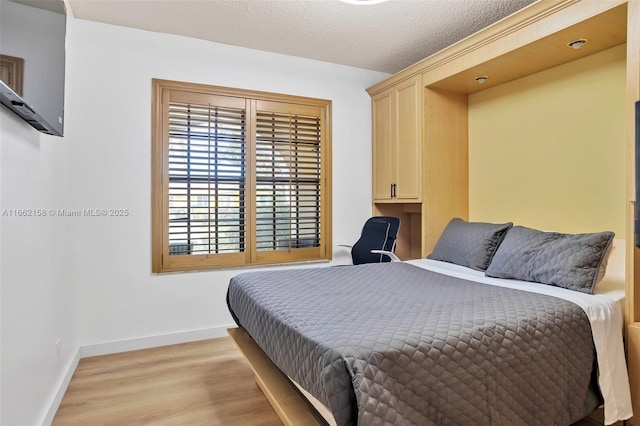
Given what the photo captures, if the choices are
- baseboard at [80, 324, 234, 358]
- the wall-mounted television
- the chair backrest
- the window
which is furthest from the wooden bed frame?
the wall-mounted television

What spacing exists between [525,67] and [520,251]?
4.97 ft

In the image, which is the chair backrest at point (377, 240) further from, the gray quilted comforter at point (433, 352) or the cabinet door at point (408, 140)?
the gray quilted comforter at point (433, 352)

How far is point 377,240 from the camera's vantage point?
3520mm

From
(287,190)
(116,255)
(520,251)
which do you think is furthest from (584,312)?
(116,255)

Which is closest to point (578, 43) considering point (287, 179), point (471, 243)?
point (471, 243)

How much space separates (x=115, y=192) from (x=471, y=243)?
2.90 metres

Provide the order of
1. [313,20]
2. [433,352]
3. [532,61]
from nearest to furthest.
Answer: [433,352]
[532,61]
[313,20]

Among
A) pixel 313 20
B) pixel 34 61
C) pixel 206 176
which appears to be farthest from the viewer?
pixel 206 176

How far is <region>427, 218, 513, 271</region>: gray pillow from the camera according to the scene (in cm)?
274

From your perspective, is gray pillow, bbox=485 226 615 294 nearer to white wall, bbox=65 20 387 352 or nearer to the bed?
the bed

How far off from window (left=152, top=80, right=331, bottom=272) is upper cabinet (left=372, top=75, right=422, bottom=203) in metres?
0.57

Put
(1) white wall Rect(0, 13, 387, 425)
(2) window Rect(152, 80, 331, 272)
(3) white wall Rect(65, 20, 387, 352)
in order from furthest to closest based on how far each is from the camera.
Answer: (2) window Rect(152, 80, 331, 272) → (3) white wall Rect(65, 20, 387, 352) → (1) white wall Rect(0, 13, 387, 425)

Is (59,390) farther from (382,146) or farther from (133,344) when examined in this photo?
(382,146)

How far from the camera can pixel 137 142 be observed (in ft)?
10.5
